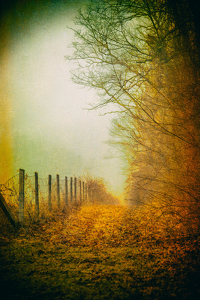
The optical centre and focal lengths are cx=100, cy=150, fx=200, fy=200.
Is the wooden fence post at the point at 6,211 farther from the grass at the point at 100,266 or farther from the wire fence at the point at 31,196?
the grass at the point at 100,266

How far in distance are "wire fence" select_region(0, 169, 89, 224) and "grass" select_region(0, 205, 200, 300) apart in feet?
3.70

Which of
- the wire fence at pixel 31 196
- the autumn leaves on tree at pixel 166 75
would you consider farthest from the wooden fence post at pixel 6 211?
the autumn leaves on tree at pixel 166 75

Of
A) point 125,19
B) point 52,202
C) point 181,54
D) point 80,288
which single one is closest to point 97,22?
point 125,19

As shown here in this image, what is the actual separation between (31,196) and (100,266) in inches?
178

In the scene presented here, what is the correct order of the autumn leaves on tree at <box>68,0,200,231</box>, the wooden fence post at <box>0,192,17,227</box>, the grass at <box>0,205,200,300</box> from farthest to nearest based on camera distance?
1. the wooden fence post at <box>0,192,17,227</box>
2. the autumn leaves on tree at <box>68,0,200,231</box>
3. the grass at <box>0,205,200,300</box>

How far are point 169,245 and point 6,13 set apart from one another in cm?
978

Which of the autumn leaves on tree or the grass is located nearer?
Result: the grass

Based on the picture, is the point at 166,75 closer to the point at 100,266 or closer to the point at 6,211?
the point at 100,266

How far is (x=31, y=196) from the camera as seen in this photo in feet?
22.8

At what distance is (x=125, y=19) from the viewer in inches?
169

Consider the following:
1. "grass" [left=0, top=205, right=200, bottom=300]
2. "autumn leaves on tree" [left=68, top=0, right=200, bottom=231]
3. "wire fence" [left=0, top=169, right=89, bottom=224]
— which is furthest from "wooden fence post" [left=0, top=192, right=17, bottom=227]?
"autumn leaves on tree" [left=68, top=0, right=200, bottom=231]

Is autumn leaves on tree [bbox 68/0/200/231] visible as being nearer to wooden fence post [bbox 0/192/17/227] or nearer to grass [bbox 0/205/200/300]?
grass [bbox 0/205/200/300]

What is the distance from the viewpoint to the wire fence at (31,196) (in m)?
5.86

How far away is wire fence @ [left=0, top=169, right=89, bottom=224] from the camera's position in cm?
586
